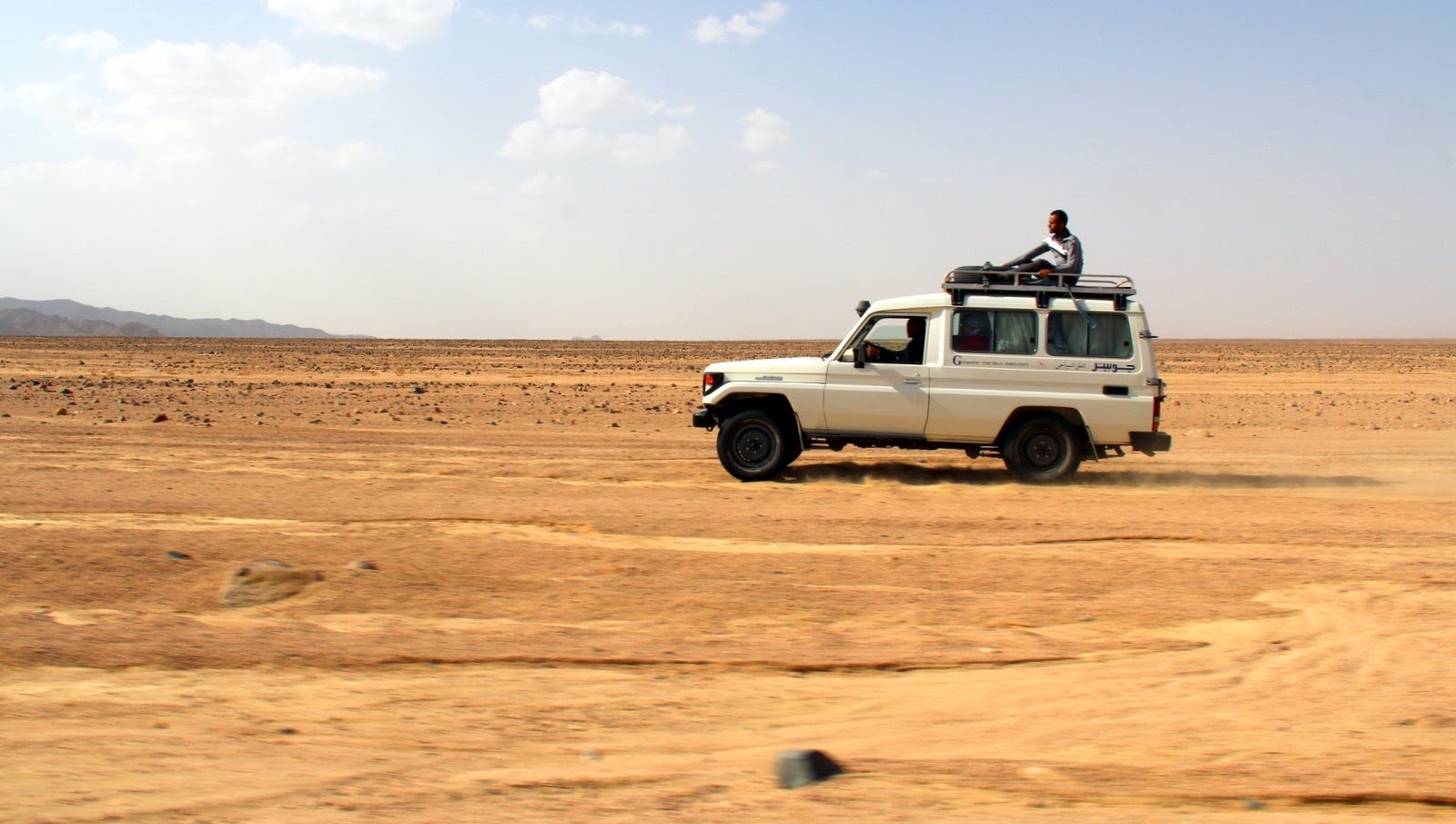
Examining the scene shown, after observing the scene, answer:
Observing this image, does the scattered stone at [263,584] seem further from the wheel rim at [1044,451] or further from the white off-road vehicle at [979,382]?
the wheel rim at [1044,451]

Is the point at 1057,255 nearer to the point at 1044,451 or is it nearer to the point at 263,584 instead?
the point at 1044,451

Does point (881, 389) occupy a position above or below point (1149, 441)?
above

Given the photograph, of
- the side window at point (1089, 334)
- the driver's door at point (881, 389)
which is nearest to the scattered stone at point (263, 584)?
the driver's door at point (881, 389)

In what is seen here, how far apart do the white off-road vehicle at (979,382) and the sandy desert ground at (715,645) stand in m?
0.54

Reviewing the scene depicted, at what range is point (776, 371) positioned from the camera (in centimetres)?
1245

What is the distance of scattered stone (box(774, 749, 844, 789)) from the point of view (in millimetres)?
4449

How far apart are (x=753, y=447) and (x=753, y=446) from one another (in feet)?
0.05

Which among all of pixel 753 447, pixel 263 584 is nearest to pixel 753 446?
pixel 753 447

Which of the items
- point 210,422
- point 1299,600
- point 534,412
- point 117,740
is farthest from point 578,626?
point 534,412

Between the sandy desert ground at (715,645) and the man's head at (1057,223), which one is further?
the man's head at (1057,223)

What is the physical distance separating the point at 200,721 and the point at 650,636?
2352 mm

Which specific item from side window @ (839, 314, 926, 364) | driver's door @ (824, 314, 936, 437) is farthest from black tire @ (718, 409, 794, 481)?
side window @ (839, 314, 926, 364)

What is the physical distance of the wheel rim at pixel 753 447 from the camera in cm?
1250

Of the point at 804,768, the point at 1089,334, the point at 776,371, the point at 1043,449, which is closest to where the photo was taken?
the point at 804,768
